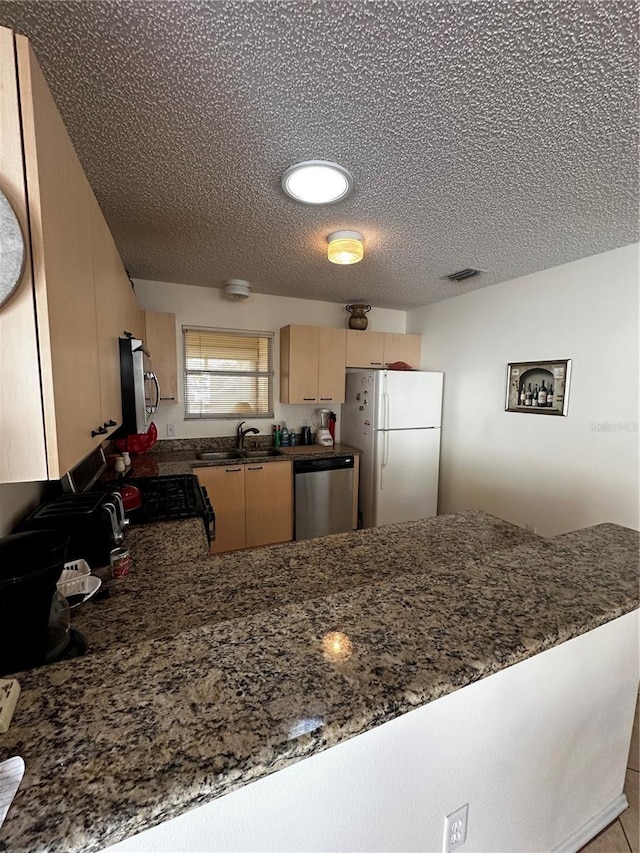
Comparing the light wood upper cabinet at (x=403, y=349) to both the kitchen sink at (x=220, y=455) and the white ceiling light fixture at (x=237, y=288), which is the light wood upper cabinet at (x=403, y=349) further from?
the kitchen sink at (x=220, y=455)

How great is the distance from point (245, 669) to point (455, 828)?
752mm

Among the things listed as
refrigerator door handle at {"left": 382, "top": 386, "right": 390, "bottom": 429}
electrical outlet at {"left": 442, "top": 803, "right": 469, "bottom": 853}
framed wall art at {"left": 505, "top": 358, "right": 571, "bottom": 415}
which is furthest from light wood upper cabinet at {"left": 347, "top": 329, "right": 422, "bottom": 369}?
electrical outlet at {"left": 442, "top": 803, "right": 469, "bottom": 853}

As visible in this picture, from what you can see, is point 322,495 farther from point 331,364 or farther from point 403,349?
point 403,349

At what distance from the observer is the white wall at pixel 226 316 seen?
3.33 m

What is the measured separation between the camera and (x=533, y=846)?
1.08m

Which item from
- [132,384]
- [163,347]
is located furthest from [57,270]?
[163,347]

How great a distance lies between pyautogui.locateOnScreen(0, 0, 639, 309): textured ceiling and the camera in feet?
2.97

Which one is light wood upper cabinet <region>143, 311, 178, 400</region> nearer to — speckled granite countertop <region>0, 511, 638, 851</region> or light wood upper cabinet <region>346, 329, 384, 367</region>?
light wood upper cabinet <region>346, 329, 384, 367</region>

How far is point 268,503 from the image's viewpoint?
3.26 metres

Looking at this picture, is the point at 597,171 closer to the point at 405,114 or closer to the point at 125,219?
the point at 405,114

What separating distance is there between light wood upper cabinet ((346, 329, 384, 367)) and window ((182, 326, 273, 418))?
0.83 m

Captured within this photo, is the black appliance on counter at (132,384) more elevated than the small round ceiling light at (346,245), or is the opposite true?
the small round ceiling light at (346,245)

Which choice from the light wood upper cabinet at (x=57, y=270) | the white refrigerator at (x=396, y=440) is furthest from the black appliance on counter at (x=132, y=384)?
the white refrigerator at (x=396, y=440)

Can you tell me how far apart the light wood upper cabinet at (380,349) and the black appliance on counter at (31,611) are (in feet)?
10.6
